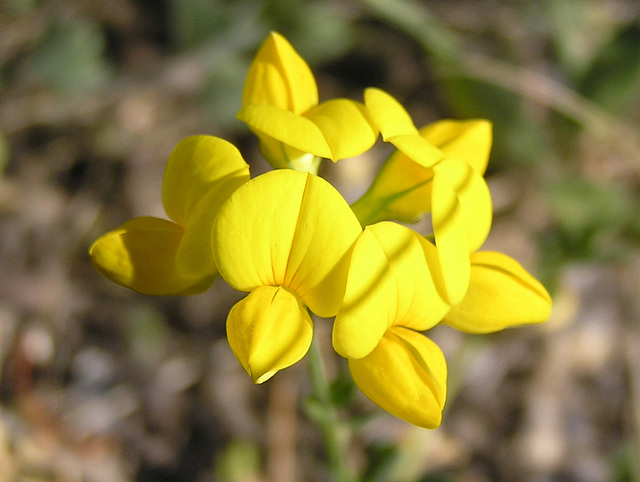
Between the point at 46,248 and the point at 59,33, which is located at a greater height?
the point at 59,33

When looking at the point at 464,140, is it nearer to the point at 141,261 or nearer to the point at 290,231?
the point at 290,231

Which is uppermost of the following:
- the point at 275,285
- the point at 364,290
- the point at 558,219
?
the point at 364,290

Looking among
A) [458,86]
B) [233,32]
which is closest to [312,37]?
[233,32]

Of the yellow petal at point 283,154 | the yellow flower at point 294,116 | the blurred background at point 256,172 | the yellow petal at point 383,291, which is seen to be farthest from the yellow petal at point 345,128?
the blurred background at point 256,172

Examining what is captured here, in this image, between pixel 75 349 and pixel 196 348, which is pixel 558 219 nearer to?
pixel 196 348

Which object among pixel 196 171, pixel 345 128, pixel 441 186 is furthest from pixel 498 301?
pixel 196 171

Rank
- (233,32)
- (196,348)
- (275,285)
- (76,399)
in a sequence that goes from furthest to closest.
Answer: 1. (233,32)
2. (196,348)
3. (76,399)
4. (275,285)

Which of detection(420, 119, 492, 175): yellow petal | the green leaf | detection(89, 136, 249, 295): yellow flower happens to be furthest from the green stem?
the green leaf
